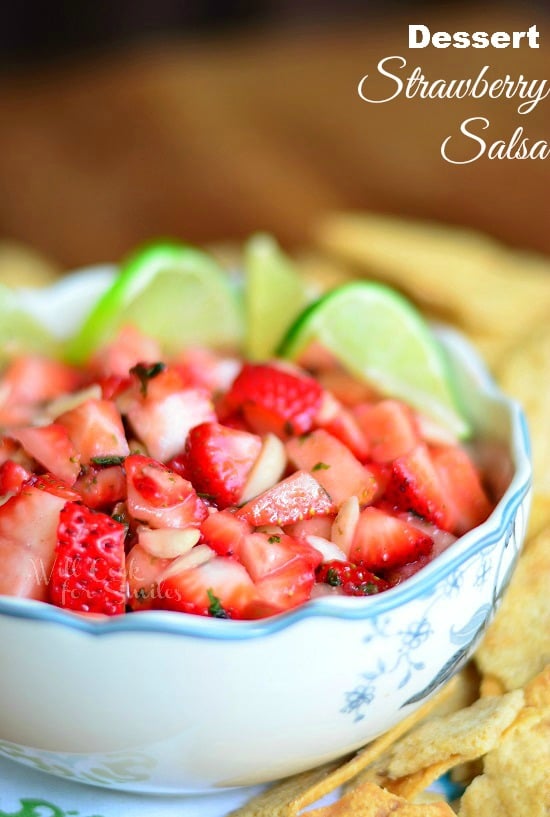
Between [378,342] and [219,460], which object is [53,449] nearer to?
[219,460]

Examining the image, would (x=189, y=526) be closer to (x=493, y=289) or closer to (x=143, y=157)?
(x=493, y=289)

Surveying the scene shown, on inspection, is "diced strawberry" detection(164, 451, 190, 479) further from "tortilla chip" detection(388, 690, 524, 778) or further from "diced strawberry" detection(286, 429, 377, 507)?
"tortilla chip" detection(388, 690, 524, 778)

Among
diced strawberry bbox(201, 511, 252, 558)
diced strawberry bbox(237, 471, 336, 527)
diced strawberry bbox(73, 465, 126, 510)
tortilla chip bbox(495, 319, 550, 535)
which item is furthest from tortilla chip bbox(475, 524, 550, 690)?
diced strawberry bbox(73, 465, 126, 510)

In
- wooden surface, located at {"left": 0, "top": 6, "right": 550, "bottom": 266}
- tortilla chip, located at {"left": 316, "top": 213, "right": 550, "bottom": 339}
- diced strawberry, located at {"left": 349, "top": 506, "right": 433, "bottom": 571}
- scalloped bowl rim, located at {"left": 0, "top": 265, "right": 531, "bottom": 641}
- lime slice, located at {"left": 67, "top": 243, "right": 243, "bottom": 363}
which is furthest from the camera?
wooden surface, located at {"left": 0, "top": 6, "right": 550, "bottom": 266}

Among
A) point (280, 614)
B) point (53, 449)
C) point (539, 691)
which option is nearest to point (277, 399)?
point (53, 449)

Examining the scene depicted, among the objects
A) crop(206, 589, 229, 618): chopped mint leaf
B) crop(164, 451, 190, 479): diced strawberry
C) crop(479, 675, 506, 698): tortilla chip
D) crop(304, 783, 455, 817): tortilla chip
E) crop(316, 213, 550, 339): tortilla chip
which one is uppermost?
crop(316, 213, 550, 339): tortilla chip

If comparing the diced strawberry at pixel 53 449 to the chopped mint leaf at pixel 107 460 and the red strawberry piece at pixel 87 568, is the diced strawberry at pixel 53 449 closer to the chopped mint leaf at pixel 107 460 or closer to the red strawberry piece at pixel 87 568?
the chopped mint leaf at pixel 107 460

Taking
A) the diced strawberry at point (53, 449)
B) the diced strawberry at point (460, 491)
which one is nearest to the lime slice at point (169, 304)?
the diced strawberry at point (53, 449)
